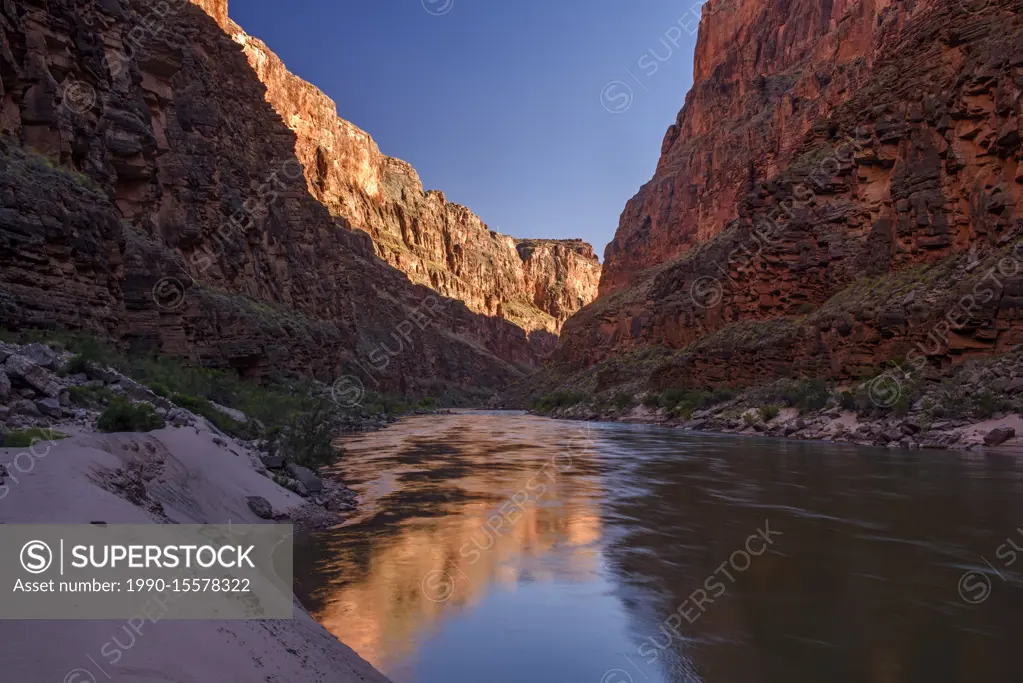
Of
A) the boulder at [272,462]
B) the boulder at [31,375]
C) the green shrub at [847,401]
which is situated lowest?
the boulder at [272,462]

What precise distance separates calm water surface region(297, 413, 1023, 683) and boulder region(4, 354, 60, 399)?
12.0 ft

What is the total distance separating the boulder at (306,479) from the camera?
11.0 m

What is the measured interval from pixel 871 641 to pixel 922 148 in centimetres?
3375

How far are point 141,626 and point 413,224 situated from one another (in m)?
139

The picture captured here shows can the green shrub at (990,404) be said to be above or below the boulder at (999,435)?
above

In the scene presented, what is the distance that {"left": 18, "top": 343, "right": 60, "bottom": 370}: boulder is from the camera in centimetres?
866

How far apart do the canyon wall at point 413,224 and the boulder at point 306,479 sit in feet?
299

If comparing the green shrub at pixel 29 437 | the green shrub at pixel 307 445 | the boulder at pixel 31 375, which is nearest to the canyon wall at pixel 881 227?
the green shrub at pixel 307 445

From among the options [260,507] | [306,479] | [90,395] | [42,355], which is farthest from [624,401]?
[90,395]

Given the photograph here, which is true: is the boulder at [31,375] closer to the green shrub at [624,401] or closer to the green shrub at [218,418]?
the green shrub at [218,418]

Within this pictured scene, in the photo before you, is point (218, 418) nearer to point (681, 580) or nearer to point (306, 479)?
point (306, 479)

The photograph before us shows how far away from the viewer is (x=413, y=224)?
138 m

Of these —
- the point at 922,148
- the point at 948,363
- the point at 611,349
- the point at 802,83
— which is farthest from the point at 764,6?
the point at 948,363

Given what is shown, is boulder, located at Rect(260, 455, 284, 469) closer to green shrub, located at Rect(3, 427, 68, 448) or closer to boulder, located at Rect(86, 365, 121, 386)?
boulder, located at Rect(86, 365, 121, 386)
